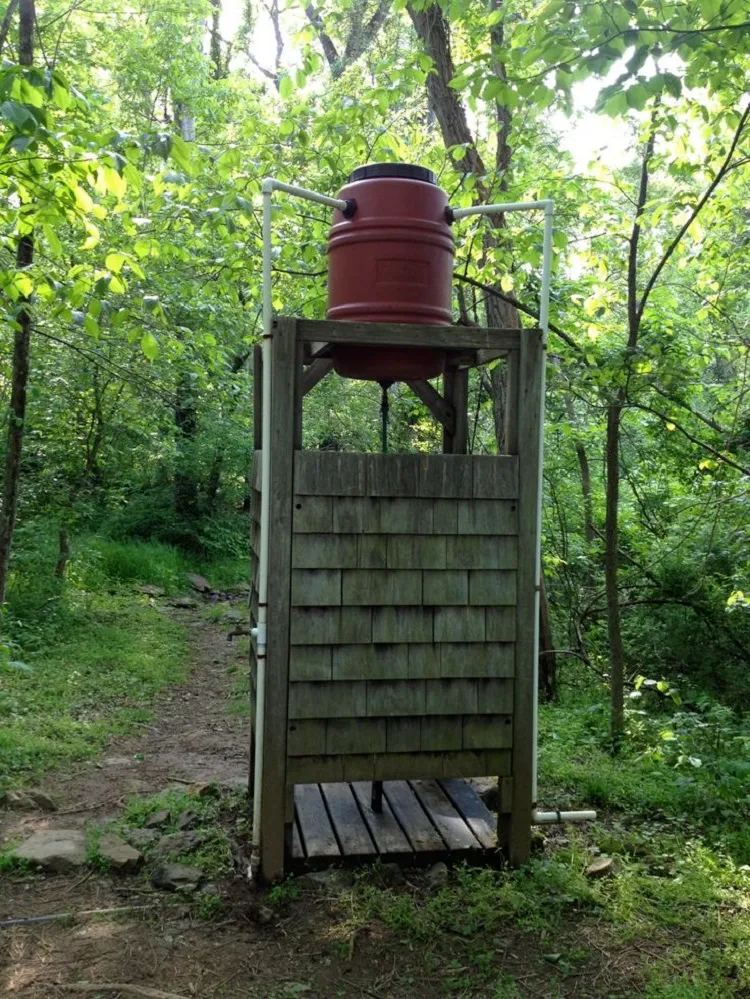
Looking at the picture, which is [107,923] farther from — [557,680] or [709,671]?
[709,671]

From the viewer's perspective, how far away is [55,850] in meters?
3.47

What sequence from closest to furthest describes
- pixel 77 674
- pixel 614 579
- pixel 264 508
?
pixel 264 508 < pixel 614 579 < pixel 77 674

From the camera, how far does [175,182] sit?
407 centimetres

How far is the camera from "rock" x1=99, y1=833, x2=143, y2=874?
3385mm

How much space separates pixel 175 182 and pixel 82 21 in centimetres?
1124

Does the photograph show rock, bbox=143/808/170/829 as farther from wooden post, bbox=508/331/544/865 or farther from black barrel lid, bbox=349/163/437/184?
black barrel lid, bbox=349/163/437/184

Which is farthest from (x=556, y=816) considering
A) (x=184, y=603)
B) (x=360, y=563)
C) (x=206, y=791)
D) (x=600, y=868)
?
(x=184, y=603)

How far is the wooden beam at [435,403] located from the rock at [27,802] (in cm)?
279

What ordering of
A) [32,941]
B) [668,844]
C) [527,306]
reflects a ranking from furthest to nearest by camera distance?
1. [527,306]
2. [668,844]
3. [32,941]

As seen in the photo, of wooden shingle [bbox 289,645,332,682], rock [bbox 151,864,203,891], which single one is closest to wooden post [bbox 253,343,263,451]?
wooden shingle [bbox 289,645,332,682]

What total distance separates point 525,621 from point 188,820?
6.14 ft

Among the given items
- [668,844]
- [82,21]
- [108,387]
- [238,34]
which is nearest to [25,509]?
[108,387]

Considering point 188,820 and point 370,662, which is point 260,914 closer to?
point 188,820

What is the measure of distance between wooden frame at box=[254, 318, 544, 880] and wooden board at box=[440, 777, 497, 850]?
97mm
